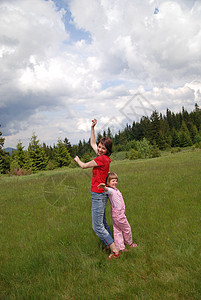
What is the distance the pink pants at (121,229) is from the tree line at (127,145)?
2282cm

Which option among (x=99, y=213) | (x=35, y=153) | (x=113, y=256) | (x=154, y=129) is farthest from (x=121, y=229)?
(x=154, y=129)

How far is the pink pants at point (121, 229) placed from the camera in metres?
4.02

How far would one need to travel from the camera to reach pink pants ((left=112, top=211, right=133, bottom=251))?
158 inches

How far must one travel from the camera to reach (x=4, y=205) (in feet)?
29.8

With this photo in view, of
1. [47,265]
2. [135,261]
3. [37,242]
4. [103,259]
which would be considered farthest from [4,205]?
[135,261]

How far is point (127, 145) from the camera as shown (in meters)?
60.4

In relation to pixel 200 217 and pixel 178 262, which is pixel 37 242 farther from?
pixel 200 217

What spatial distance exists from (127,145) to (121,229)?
56881 mm

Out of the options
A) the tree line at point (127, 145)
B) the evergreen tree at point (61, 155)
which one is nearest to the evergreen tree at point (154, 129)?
the tree line at point (127, 145)

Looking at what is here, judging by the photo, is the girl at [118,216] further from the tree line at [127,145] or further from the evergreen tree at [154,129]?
the evergreen tree at [154,129]

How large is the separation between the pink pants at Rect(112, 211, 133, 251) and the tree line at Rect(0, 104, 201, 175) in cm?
2282

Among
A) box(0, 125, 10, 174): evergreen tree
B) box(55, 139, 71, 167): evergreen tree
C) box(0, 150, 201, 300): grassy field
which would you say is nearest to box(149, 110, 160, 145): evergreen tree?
box(55, 139, 71, 167): evergreen tree

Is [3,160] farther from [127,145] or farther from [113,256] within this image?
[113,256]

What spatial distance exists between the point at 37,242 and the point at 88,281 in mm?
2094
